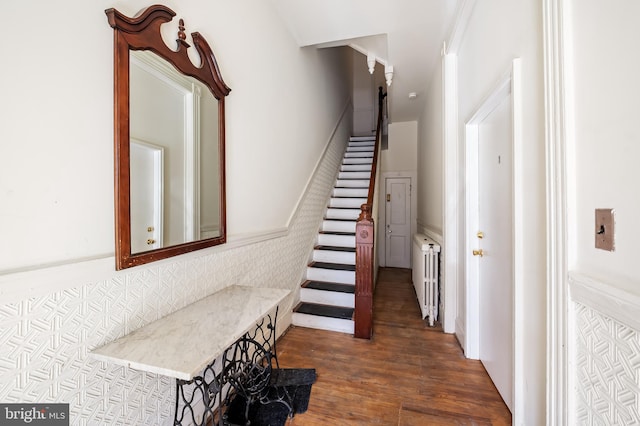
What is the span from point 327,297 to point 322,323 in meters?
0.34

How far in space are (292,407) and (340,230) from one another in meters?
2.53

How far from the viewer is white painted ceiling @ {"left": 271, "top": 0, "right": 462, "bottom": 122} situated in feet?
7.66

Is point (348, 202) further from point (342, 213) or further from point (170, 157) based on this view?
point (170, 157)

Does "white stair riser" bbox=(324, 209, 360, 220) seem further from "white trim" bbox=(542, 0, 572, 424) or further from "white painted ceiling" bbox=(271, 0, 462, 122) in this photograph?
"white trim" bbox=(542, 0, 572, 424)

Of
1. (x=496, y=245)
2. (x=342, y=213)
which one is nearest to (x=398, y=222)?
(x=342, y=213)

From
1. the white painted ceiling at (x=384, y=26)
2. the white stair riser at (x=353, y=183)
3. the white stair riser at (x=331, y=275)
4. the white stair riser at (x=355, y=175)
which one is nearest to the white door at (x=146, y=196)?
the white painted ceiling at (x=384, y=26)

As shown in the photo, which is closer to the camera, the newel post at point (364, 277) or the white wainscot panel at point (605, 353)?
the white wainscot panel at point (605, 353)

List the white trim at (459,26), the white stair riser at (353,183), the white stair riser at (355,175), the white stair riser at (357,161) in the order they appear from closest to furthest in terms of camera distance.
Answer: the white trim at (459,26), the white stair riser at (353,183), the white stair riser at (355,175), the white stair riser at (357,161)

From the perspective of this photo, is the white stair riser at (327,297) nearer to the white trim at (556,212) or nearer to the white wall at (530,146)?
the white wall at (530,146)

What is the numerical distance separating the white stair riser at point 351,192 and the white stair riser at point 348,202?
0.40 feet

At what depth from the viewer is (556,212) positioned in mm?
1043

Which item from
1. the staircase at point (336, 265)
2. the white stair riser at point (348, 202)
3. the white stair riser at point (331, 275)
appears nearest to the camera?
the staircase at point (336, 265)

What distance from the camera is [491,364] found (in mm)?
1985

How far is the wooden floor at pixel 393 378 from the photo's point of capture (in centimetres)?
167
